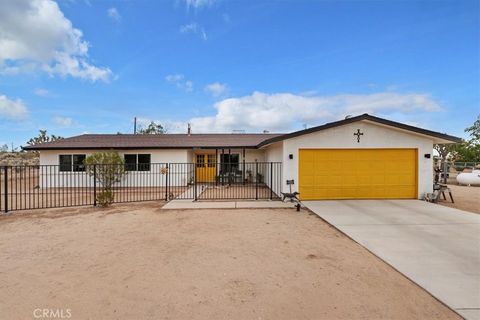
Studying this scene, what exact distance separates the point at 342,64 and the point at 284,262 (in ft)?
46.0

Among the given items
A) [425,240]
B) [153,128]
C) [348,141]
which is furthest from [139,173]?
[153,128]

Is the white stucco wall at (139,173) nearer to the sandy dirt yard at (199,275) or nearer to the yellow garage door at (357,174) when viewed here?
the yellow garage door at (357,174)

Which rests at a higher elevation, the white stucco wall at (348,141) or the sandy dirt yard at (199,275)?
the white stucco wall at (348,141)

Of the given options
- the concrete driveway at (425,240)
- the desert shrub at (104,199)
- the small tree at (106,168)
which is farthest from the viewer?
the small tree at (106,168)

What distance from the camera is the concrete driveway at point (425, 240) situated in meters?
3.46

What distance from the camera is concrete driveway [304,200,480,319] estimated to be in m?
3.46

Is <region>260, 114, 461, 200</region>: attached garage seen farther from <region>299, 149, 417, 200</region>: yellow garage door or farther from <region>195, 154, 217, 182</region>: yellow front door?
<region>195, 154, 217, 182</region>: yellow front door

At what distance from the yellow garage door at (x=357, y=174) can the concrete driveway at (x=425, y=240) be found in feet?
2.99

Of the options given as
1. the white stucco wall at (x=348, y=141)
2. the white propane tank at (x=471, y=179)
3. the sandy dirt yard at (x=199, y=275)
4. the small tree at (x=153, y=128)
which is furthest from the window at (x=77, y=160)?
the small tree at (x=153, y=128)

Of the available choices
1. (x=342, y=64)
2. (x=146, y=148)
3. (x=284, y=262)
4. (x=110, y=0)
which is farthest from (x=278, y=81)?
(x=284, y=262)

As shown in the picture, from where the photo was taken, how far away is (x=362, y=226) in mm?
6555

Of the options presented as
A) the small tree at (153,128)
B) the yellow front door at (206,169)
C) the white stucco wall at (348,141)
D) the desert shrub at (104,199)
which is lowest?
the desert shrub at (104,199)

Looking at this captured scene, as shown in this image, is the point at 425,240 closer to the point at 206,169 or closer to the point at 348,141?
the point at 348,141

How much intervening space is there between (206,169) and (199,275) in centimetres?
1440
